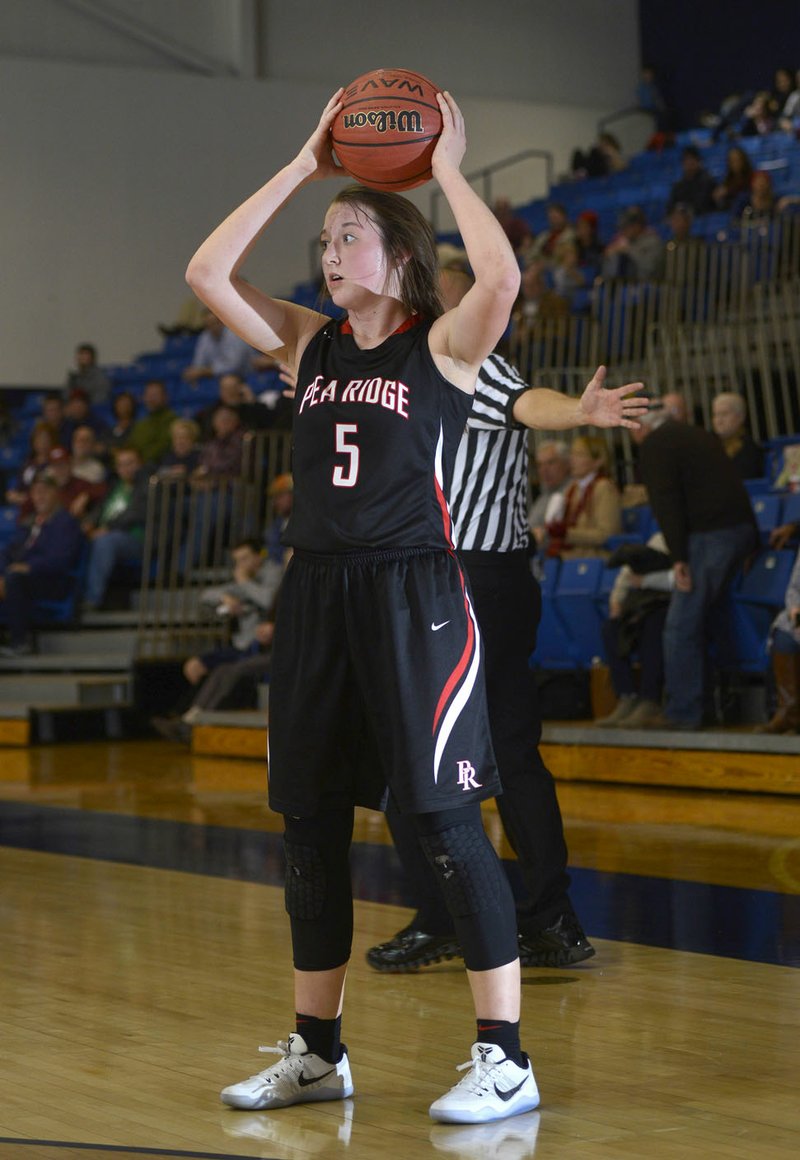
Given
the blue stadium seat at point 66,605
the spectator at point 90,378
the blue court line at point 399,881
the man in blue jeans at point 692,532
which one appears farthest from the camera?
the spectator at point 90,378

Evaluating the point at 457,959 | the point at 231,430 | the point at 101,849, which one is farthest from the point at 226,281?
the point at 231,430

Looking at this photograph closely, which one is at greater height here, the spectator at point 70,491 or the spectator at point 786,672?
the spectator at point 70,491

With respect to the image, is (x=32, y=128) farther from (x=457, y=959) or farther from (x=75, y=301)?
(x=457, y=959)

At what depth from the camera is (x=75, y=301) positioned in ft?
56.6

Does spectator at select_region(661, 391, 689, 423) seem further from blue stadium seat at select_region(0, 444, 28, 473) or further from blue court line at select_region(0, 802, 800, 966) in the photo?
blue stadium seat at select_region(0, 444, 28, 473)

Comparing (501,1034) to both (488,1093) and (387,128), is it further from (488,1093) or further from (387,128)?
(387,128)

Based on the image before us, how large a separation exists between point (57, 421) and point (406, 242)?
483 inches

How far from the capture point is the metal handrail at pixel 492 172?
58.6 ft

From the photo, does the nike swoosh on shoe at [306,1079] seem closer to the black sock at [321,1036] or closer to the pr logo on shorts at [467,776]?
the black sock at [321,1036]

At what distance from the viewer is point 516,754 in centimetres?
378

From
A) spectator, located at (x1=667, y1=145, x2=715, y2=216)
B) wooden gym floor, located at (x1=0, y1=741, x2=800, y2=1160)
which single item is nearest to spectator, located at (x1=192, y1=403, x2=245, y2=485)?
spectator, located at (x1=667, y1=145, x2=715, y2=216)

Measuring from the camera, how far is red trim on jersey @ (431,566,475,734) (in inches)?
103

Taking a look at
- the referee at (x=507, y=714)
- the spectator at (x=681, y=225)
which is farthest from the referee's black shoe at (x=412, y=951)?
the spectator at (x=681, y=225)

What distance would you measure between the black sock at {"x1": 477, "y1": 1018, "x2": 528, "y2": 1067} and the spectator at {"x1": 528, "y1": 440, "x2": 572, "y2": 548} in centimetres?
633
